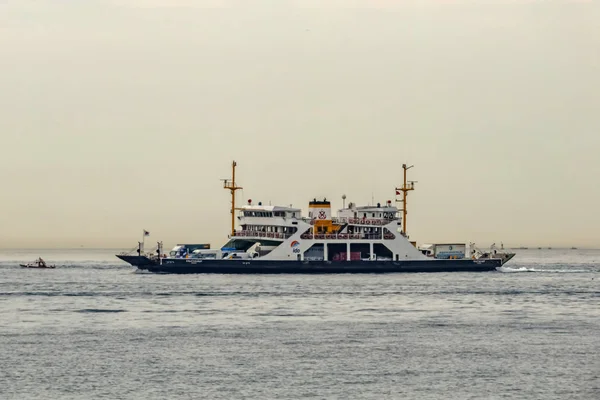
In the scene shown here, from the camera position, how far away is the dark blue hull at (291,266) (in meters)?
112

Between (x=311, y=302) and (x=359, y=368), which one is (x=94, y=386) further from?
(x=311, y=302)

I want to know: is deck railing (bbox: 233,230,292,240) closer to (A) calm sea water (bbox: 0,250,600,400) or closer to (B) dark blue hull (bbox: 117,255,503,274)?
(B) dark blue hull (bbox: 117,255,503,274)

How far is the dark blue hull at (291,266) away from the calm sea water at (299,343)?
67.0 feet

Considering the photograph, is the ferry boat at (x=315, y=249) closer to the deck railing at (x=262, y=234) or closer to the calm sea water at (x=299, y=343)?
the deck railing at (x=262, y=234)

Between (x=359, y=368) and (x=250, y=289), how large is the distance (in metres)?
47.6

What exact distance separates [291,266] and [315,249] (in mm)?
4369

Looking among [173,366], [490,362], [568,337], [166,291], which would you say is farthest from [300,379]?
[166,291]

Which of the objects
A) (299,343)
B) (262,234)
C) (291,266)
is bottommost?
(299,343)

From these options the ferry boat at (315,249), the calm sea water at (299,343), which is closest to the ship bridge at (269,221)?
the ferry boat at (315,249)

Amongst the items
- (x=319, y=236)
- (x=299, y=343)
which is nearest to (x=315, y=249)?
(x=319, y=236)

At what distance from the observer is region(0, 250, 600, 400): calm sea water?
40.8 metres

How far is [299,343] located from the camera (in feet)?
174

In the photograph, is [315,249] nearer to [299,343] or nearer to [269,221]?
[269,221]

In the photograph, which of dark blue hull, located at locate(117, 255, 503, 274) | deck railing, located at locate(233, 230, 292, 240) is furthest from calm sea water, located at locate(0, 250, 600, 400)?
deck railing, located at locate(233, 230, 292, 240)
